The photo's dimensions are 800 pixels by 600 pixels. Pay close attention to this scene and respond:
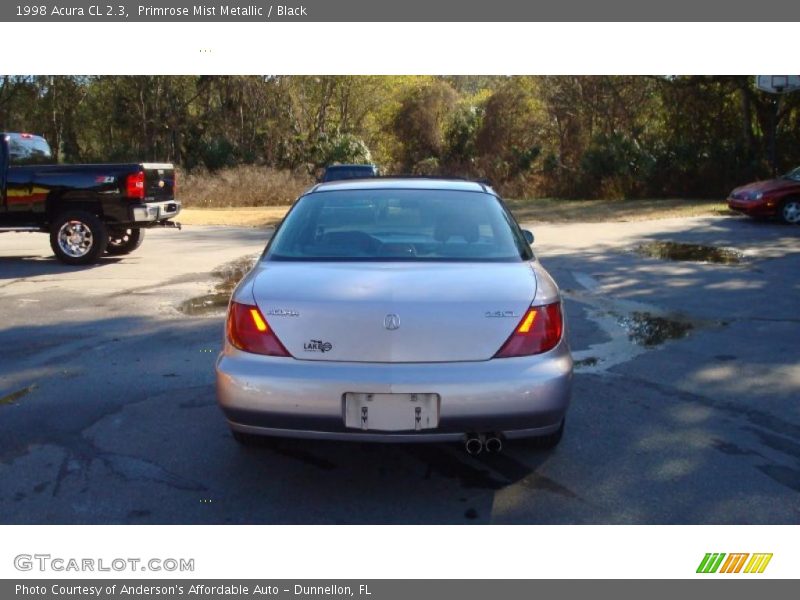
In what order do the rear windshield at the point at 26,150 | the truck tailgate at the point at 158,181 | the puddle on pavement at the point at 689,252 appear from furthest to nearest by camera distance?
the puddle on pavement at the point at 689,252 < the rear windshield at the point at 26,150 < the truck tailgate at the point at 158,181

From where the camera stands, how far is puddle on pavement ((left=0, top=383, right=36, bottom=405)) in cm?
589

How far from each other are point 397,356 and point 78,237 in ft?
32.9

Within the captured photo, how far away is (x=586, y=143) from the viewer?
34.1 metres

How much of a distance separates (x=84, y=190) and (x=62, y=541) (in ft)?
32.2

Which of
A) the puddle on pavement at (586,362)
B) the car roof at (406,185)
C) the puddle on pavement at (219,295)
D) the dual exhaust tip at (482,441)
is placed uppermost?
the car roof at (406,185)

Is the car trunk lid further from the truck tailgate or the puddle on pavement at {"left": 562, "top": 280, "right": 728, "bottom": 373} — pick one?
the truck tailgate

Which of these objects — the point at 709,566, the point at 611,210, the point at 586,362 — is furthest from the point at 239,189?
the point at 709,566

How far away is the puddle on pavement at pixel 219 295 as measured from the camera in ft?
29.8

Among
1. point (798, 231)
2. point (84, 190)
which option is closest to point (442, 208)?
point (84, 190)

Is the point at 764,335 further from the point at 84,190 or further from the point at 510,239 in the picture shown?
the point at 84,190

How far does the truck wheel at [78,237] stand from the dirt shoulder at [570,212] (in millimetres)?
8131

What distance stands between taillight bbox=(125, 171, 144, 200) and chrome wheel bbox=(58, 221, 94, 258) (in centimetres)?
85

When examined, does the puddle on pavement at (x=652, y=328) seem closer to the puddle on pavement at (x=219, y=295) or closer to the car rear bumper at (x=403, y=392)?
the car rear bumper at (x=403, y=392)

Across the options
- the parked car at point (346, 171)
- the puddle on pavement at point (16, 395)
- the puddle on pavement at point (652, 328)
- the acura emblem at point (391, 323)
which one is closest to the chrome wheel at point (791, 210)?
the parked car at point (346, 171)
